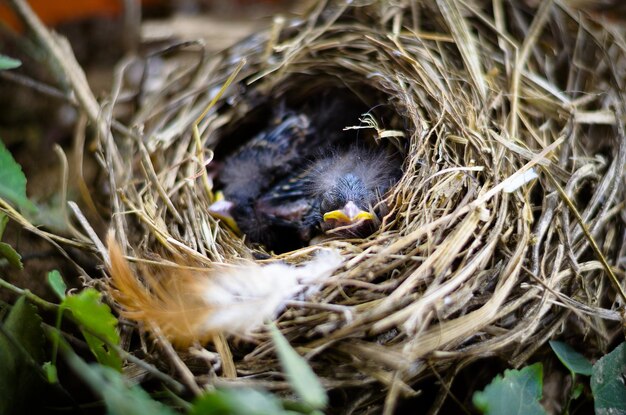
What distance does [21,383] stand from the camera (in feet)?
2.97

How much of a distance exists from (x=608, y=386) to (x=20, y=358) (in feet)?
3.07

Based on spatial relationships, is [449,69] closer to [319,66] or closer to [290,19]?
[319,66]

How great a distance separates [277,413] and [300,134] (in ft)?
2.99

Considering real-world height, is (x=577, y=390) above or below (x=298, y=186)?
below

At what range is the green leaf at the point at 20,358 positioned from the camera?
0.88m

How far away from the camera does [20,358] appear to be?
909mm

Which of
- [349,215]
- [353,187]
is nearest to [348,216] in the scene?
[349,215]


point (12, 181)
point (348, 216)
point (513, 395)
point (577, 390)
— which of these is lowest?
point (577, 390)

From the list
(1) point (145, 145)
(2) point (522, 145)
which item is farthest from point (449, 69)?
(1) point (145, 145)

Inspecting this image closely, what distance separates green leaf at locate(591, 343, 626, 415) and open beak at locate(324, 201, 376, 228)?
480 mm

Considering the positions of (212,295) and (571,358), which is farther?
(571,358)

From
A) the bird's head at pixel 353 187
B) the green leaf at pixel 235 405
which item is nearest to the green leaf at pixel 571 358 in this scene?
the bird's head at pixel 353 187

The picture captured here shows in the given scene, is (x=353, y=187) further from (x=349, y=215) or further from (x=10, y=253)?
(x=10, y=253)

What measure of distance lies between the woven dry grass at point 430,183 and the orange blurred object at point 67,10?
1.40 ft
